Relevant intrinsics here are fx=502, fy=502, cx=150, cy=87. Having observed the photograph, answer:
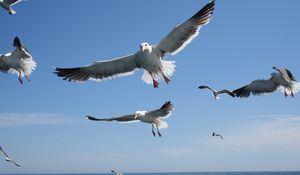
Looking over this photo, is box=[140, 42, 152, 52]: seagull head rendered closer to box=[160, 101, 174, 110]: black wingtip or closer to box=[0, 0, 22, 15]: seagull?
box=[160, 101, 174, 110]: black wingtip

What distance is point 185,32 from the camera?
14039 mm

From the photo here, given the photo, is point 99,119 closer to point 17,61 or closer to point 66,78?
point 66,78

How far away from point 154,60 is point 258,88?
7.85 meters

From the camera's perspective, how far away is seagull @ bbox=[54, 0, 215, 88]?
1370cm

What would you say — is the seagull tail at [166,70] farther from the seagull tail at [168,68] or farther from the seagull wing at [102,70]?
the seagull wing at [102,70]

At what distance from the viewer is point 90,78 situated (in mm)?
15289

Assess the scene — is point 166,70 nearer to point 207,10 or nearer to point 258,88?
point 207,10

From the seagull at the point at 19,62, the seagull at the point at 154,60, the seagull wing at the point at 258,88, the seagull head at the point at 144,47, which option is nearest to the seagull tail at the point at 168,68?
the seagull at the point at 154,60

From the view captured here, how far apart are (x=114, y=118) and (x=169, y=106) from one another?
1513mm

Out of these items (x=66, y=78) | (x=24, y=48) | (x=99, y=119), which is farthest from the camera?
(x=24, y=48)

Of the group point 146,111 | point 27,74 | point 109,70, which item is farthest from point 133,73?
point 27,74

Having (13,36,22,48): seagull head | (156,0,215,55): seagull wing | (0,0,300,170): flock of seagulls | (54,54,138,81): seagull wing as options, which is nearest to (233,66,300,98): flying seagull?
(0,0,300,170): flock of seagulls

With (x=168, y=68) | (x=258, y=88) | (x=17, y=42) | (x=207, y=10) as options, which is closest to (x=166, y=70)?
(x=168, y=68)

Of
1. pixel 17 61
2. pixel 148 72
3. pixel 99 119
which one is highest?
pixel 17 61
